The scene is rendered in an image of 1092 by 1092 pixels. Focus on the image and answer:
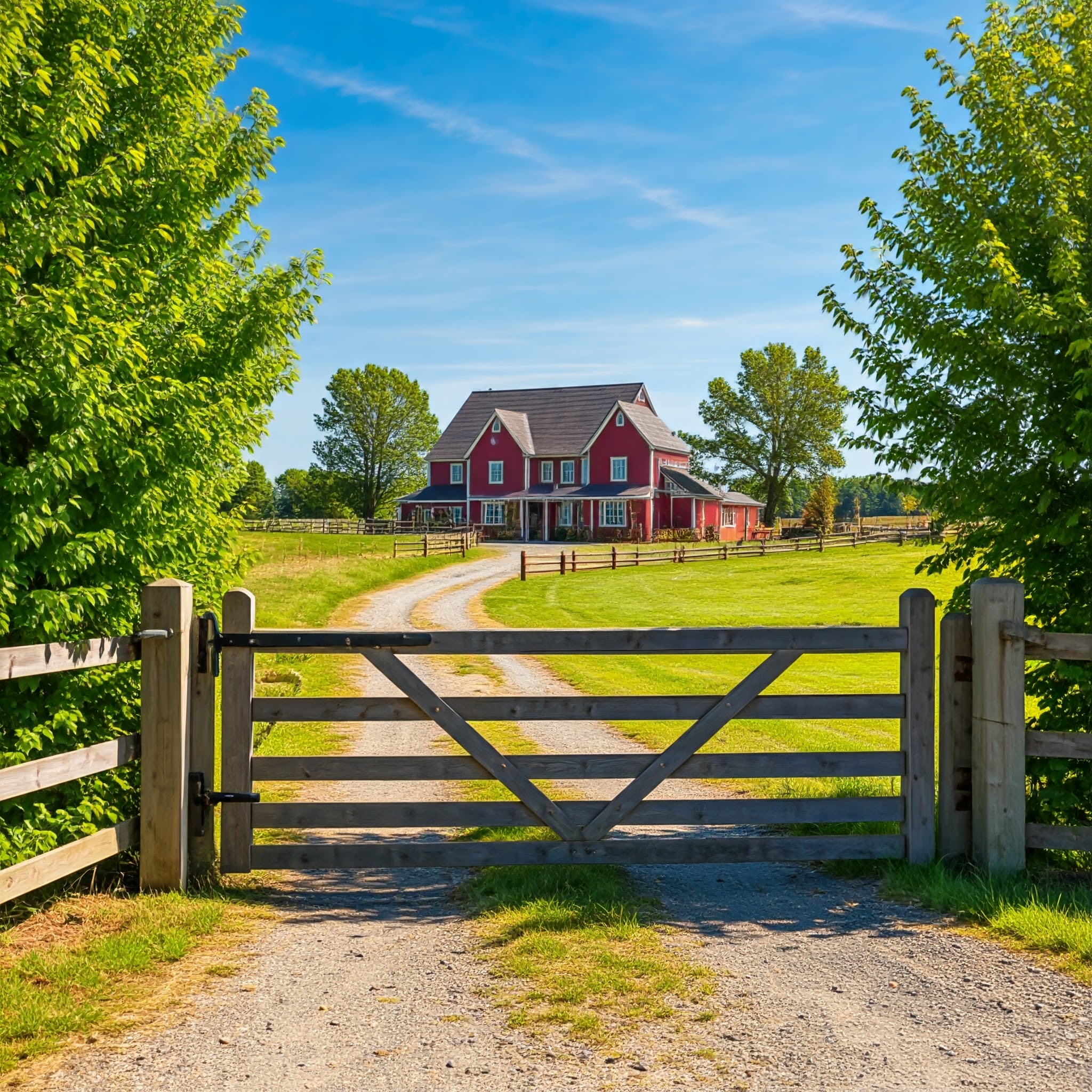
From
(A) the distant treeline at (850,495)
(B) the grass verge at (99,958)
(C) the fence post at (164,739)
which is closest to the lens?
(B) the grass verge at (99,958)

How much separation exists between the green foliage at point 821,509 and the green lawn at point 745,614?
530 inches

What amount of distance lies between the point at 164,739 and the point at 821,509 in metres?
68.4

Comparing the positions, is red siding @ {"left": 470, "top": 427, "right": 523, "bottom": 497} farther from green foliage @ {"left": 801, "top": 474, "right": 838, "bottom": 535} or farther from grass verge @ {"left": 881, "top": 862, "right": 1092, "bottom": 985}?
grass verge @ {"left": 881, "top": 862, "right": 1092, "bottom": 985}

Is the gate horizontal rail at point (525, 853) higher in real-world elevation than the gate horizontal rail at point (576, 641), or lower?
lower

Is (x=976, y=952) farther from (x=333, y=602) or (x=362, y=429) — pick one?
(x=362, y=429)

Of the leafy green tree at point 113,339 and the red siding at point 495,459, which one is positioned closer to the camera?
the leafy green tree at point 113,339

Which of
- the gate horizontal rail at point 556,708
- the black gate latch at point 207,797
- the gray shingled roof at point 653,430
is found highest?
the gray shingled roof at point 653,430

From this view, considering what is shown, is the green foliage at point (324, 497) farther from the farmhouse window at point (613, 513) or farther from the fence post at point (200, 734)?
the fence post at point (200, 734)

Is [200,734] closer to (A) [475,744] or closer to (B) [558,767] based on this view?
(A) [475,744]

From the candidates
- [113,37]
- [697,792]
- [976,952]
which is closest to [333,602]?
[697,792]

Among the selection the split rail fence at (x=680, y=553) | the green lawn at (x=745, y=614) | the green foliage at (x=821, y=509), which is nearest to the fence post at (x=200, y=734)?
the green lawn at (x=745, y=614)

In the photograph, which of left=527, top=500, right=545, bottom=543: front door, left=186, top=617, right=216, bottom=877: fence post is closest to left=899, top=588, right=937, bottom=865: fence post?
left=186, top=617, right=216, bottom=877: fence post

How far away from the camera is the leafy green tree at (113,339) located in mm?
5645

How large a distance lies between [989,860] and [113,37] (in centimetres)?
797
